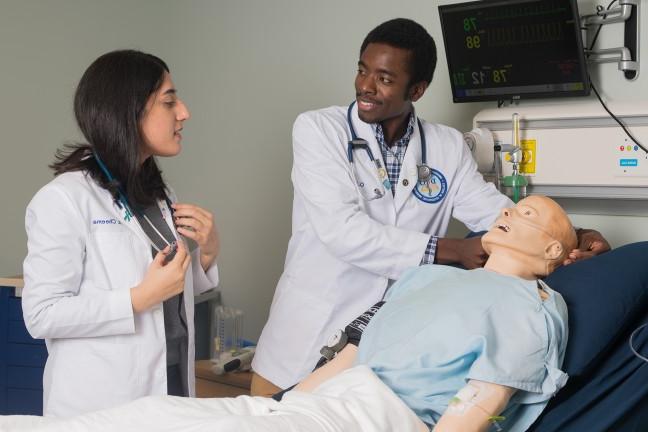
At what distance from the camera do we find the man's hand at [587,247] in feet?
6.40

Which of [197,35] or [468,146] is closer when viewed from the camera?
[468,146]

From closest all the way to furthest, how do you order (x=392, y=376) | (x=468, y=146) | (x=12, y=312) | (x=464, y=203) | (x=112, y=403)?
(x=392, y=376), (x=112, y=403), (x=464, y=203), (x=468, y=146), (x=12, y=312)

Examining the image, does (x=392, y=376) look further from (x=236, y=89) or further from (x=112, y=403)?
(x=236, y=89)

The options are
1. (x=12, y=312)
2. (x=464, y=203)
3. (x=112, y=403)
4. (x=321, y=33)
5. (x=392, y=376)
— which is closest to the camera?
(x=392, y=376)

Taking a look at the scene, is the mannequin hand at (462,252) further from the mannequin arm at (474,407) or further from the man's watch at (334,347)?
the mannequin arm at (474,407)

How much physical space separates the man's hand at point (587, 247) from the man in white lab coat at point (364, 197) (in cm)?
1

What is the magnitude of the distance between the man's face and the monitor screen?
1.66 feet

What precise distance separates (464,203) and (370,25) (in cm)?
109

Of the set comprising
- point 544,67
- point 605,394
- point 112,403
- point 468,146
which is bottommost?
point 605,394

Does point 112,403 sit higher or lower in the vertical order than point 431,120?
lower

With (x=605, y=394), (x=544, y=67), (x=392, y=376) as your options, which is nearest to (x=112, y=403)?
(x=392, y=376)

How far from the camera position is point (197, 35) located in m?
3.75

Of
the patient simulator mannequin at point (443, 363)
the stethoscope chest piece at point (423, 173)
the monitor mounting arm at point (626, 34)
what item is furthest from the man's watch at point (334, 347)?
the monitor mounting arm at point (626, 34)

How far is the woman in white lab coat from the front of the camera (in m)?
1.75
